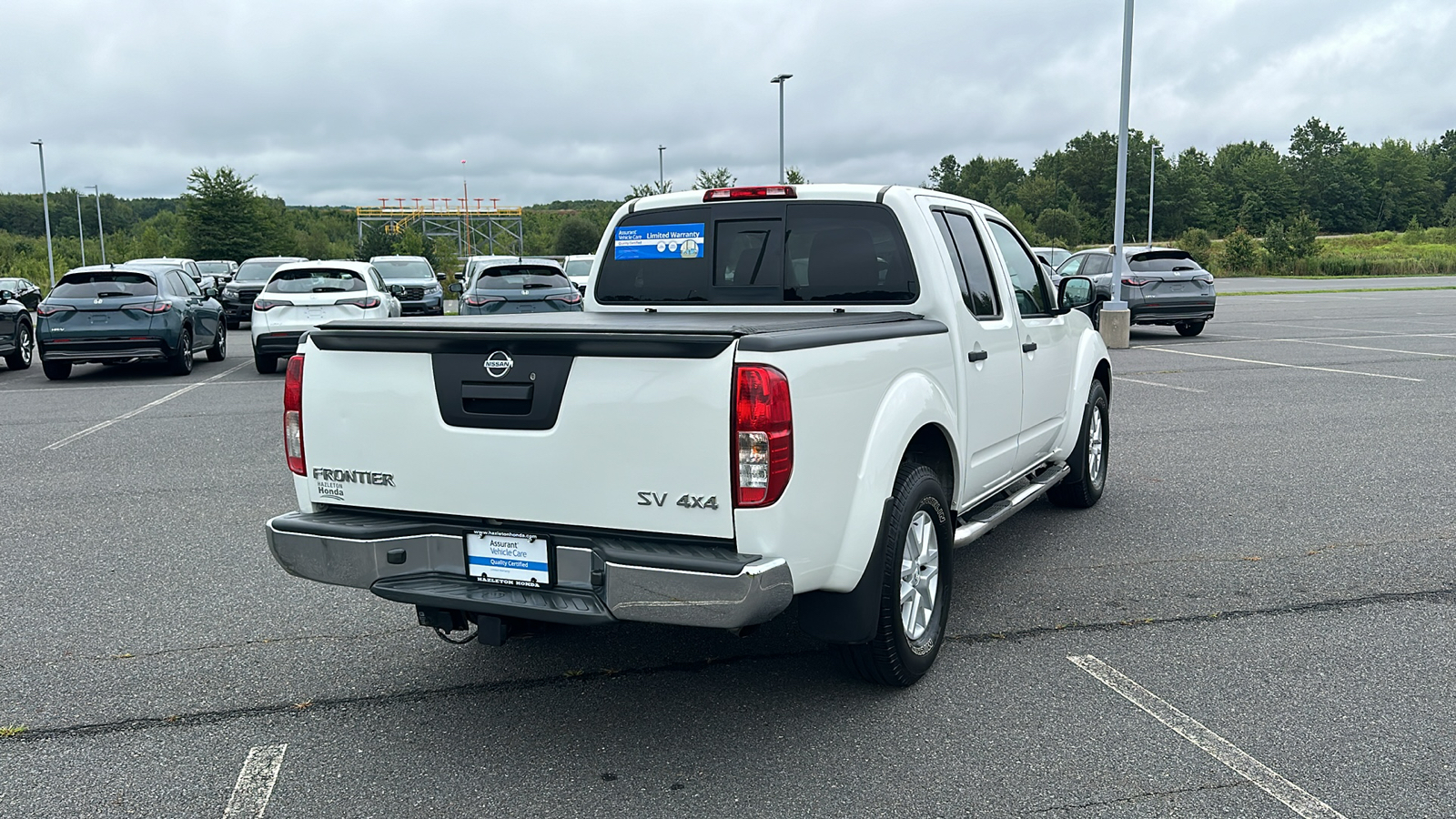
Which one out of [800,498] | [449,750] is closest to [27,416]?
[449,750]

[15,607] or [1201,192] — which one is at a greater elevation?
[1201,192]

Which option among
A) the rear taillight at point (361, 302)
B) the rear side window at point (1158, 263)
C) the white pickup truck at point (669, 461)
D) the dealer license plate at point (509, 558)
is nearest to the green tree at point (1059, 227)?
the rear side window at point (1158, 263)

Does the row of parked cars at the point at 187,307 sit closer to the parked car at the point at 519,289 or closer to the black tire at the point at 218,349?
the parked car at the point at 519,289

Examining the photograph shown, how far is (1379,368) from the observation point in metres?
15.3

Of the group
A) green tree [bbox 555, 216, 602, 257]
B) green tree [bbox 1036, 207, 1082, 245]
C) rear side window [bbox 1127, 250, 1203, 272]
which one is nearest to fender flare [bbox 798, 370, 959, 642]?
rear side window [bbox 1127, 250, 1203, 272]

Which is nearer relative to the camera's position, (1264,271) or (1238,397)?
(1238,397)

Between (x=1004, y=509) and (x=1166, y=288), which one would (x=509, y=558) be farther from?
(x=1166, y=288)

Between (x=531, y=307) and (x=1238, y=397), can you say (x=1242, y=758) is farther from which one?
(x=531, y=307)

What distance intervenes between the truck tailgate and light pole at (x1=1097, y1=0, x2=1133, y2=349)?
17.4m

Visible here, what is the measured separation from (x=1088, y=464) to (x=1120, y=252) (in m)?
14.6

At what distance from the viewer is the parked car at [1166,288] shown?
68.3 ft

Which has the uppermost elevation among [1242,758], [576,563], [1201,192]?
[1201,192]

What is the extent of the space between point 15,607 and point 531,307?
1154 centimetres

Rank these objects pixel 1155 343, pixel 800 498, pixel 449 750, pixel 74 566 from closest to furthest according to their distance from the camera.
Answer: pixel 800 498, pixel 449 750, pixel 74 566, pixel 1155 343
